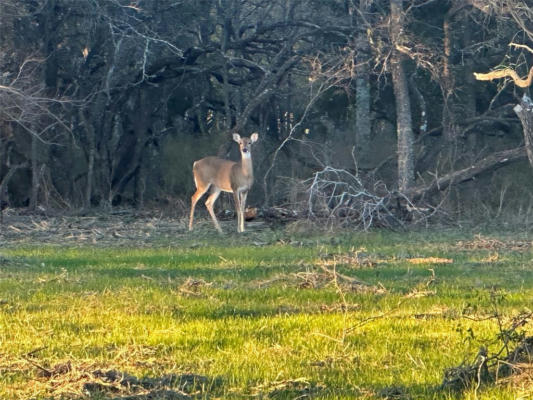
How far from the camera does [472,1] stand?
22250 millimetres

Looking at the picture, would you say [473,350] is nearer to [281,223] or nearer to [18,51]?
[281,223]

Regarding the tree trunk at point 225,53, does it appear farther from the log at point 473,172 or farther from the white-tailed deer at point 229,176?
the log at point 473,172

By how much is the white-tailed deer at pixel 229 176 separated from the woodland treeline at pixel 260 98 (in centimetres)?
120

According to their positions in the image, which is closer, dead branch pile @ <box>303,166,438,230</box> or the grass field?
the grass field

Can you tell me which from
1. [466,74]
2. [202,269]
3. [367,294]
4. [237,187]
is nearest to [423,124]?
[466,74]

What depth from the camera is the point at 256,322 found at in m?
8.38

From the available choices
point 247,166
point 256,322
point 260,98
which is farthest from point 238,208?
point 256,322

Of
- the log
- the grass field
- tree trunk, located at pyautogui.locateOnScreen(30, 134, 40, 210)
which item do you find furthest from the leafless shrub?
tree trunk, located at pyautogui.locateOnScreen(30, 134, 40, 210)

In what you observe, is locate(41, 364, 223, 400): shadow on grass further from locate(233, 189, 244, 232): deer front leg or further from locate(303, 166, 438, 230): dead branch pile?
locate(233, 189, 244, 232): deer front leg

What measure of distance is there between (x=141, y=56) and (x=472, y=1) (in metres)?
9.76

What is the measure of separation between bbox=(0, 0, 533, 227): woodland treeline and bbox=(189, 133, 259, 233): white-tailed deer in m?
1.20

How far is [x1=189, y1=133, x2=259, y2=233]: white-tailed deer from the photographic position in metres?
21.5

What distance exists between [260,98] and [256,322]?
1784 centimetres

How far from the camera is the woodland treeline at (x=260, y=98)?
2395 centimetres
